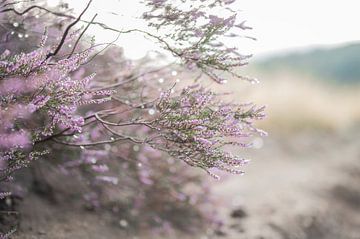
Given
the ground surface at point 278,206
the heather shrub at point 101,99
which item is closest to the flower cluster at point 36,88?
the heather shrub at point 101,99

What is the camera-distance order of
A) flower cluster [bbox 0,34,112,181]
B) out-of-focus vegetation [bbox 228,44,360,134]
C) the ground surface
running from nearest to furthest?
flower cluster [bbox 0,34,112,181], the ground surface, out-of-focus vegetation [bbox 228,44,360,134]

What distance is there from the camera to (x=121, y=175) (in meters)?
7.05

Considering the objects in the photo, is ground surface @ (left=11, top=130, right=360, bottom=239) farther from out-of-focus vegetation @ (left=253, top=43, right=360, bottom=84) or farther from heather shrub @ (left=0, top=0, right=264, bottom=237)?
out-of-focus vegetation @ (left=253, top=43, right=360, bottom=84)

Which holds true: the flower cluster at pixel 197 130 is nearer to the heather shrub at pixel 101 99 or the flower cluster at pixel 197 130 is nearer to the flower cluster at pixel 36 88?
the heather shrub at pixel 101 99

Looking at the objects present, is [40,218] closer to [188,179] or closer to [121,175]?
[121,175]

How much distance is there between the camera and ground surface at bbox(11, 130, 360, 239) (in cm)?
630

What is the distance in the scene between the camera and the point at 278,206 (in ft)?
31.0

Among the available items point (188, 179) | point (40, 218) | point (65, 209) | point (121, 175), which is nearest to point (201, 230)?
point (188, 179)

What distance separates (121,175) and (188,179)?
1.42 metres

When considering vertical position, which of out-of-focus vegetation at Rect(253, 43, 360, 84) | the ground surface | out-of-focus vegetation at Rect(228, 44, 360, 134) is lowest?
out-of-focus vegetation at Rect(253, 43, 360, 84)

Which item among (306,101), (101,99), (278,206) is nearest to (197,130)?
(101,99)

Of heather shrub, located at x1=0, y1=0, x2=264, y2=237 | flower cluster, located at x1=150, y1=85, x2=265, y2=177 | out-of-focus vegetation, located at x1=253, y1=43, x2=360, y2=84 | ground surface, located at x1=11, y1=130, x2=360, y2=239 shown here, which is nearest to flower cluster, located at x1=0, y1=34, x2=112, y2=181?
heather shrub, located at x1=0, y1=0, x2=264, y2=237

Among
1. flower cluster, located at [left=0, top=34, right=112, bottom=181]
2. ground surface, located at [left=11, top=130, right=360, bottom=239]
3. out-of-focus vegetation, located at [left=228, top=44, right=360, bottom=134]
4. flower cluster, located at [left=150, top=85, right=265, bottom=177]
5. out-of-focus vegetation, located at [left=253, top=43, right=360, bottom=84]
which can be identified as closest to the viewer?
flower cluster, located at [left=0, top=34, right=112, bottom=181]

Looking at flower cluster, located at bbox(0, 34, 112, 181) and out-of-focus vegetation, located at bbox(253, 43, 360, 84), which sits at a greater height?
flower cluster, located at bbox(0, 34, 112, 181)
